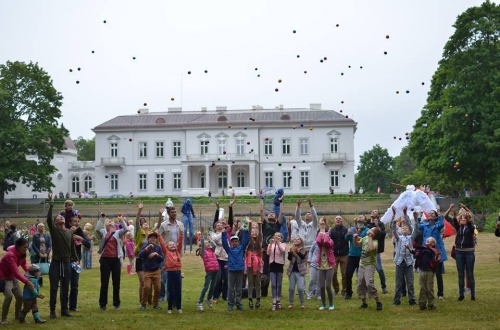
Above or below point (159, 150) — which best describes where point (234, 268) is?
below

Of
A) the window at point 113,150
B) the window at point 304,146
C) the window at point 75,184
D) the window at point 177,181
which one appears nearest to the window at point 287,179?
the window at point 304,146

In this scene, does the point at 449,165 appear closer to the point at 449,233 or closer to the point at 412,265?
the point at 449,233

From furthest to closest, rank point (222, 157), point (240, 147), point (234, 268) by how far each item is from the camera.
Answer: point (240, 147) < point (222, 157) < point (234, 268)

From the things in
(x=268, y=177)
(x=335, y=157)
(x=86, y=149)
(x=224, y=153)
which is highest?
(x=86, y=149)

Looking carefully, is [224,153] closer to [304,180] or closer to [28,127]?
[304,180]

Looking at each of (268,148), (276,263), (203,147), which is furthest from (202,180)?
(276,263)

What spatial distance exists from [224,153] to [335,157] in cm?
1094

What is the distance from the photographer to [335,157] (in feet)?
264

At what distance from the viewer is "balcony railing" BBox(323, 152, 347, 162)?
80.4m

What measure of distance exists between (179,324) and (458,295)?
22.2 feet

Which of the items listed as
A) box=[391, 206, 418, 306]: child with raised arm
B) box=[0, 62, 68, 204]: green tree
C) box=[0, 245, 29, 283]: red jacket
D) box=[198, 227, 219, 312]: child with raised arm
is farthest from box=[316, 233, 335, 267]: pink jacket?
box=[0, 62, 68, 204]: green tree

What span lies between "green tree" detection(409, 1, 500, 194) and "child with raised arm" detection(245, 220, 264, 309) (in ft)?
105

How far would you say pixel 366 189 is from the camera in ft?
346

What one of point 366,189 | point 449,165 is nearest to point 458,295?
point 449,165
